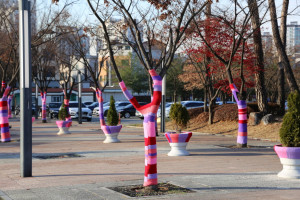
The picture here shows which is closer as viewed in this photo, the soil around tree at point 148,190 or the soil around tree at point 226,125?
the soil around tree at point 148,190

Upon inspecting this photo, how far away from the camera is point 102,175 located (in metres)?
10.7

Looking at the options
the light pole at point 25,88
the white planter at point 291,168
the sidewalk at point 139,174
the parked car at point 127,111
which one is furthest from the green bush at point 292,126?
the parked car at point 127,111

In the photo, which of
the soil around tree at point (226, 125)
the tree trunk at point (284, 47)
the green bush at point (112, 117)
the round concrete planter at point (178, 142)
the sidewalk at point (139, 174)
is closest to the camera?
the sidewalk at point (139, 174)

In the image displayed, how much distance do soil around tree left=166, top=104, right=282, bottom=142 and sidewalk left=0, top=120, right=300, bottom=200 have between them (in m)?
4.83

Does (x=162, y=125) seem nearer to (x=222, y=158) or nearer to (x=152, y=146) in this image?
(x=222, y=158)

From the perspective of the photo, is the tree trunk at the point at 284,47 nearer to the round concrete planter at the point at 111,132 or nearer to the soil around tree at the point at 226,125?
the soil around tree at the point at 226,125

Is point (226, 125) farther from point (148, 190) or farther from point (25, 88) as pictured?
point (148, 190)

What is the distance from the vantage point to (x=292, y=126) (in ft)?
32.6

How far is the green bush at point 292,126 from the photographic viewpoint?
32.3ft

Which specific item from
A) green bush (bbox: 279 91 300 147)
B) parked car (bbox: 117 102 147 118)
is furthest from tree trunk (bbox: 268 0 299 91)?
parked car (bbox: 117 102 147 118)

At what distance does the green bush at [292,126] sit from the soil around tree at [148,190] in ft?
8.43

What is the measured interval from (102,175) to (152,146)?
6.51 feet

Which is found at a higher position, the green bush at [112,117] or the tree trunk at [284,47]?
the tree trunk at [284,47]

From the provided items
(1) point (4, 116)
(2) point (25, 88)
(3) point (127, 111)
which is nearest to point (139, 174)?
(2) point (25, 88)
